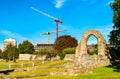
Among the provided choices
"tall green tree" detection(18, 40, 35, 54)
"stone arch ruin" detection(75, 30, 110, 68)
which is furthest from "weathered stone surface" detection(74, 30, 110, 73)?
"tall green tree" detection(18, 40, 35, 54)

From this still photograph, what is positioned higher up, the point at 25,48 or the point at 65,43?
the point at 25,48

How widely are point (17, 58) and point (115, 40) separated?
64998 mm

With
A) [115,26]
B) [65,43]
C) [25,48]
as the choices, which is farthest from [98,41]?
[25,48]

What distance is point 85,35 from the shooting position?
5094cm

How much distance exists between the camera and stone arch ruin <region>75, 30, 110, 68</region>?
47.2m

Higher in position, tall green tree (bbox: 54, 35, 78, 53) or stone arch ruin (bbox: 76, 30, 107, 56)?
tall green tree (bbox: 54, 35, 78, 53)

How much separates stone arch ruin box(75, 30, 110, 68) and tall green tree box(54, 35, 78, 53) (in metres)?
43.0

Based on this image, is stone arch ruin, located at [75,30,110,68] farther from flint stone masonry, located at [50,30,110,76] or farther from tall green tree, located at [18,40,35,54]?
tall green tree, located at [18,40,35,54]

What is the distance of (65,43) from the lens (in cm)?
9531

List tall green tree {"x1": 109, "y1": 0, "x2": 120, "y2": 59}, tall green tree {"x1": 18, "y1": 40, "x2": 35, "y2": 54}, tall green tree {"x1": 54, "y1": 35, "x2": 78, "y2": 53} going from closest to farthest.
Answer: tall green tree {"x1": 109, "y1": 0, "x2": 120, "y2": 59} → tall green tree {"x1": 54, "y1": 35, "x2": 78, "y2": 53} → tall green tree {"x1": 18, "y1": 40, "x2": 35, "y2": 54}

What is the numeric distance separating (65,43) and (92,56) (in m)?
47.3

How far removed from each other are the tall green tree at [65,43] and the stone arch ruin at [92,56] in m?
43.0

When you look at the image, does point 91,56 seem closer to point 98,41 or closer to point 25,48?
point 98,41

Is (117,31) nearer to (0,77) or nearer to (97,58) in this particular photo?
(97,58)
